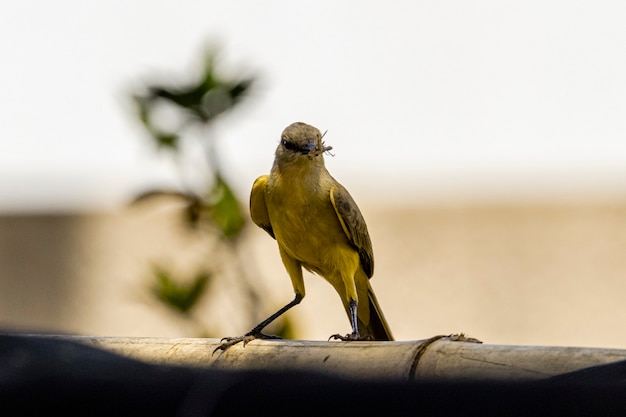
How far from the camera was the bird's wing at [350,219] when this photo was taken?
411cm

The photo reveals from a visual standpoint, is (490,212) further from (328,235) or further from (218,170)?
(328,235)

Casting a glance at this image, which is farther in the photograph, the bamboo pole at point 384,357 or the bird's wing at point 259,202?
the bird's wing at point 259,202

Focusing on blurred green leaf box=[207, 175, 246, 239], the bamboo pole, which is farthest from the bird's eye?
blurred green leaf box=[207, 175, 246, 239]

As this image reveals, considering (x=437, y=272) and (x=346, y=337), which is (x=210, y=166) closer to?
(x=346, y=337)

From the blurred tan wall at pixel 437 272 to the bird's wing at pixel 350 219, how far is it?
6344mm

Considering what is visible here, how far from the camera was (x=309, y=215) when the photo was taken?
4078 mm

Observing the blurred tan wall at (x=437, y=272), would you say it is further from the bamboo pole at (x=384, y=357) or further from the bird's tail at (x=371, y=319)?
the bamboo pole at (x=384, y=357)

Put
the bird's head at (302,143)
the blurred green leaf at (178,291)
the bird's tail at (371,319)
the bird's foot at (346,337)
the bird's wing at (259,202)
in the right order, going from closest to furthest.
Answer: the bird's foot at (346,337)
the bird's head at (302,143)
the bird's wing at (259,202)
the bird's tail at (371,319)
the blurred green leaf at (178,291)

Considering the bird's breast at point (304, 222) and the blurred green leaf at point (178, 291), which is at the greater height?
the bird's breast at point (304, 222)

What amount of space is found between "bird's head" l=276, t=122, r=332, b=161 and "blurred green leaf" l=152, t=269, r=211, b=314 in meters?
2.18

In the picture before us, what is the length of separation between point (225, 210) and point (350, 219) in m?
1.91

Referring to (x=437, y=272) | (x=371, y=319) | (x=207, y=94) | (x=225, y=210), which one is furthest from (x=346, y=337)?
(x=437, y=272)

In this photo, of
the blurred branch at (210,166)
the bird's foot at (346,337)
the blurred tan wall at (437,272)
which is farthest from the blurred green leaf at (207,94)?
the blurred tan wall at (437,272)

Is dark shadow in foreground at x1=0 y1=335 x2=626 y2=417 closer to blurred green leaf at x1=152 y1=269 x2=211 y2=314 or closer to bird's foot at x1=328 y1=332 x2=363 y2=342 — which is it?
bird's foot at x1=328 y1=332 x2=363 y2=342
